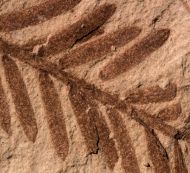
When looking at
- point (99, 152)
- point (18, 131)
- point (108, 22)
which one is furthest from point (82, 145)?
point (108, 22)

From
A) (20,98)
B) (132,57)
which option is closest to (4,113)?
(20,98)

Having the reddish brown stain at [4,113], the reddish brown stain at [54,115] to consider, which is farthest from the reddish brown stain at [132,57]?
the reddish brown stain at [4,113]

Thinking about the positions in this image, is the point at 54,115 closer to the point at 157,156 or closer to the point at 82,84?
the point at 82,84

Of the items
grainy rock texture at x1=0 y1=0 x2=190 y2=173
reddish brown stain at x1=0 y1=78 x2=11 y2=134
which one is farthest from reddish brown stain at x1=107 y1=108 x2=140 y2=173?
reddish brown stain at x1=0 y1=78 x2=11 y2=134

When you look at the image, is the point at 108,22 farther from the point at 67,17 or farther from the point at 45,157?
the point at 45,157

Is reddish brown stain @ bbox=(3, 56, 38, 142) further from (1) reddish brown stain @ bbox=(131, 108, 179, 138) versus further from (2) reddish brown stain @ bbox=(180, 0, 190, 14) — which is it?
(2) reddish brown stain @ bbox=(180, 0, 190, 14)

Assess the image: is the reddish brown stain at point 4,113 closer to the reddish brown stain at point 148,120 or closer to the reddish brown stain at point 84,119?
the reddish brown stain at point 84,119
